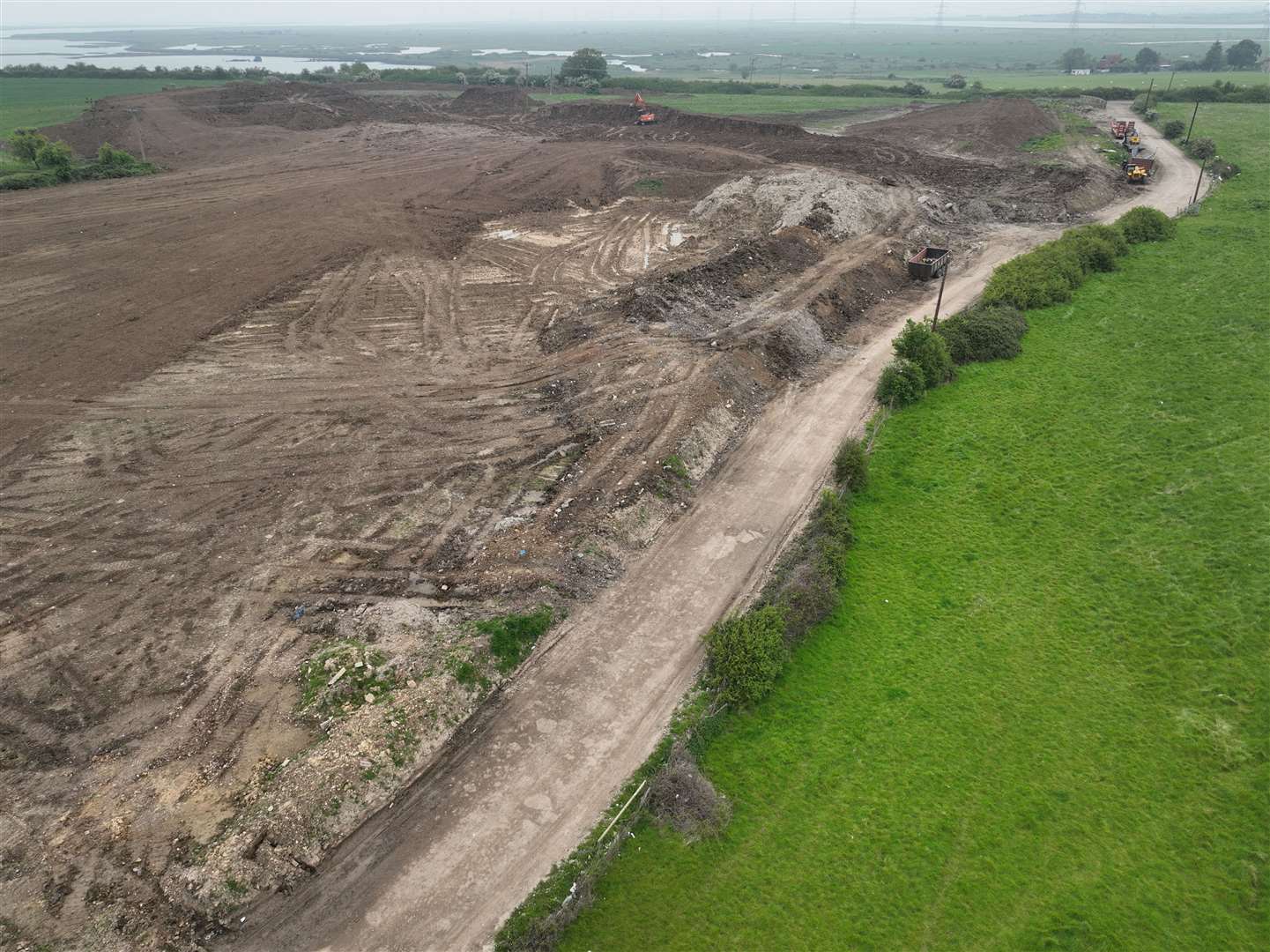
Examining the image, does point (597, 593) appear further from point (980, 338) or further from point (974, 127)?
point (974, 127)

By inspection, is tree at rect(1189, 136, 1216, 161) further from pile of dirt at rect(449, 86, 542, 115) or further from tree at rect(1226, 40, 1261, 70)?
tree at rect(1226, 40, 1261, 70)

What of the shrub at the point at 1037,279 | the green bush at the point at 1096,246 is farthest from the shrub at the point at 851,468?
the green bush at the point at 1096,246

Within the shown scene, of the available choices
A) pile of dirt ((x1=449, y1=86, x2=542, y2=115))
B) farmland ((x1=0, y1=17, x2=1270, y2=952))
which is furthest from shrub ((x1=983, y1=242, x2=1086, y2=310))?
pile of dirt ((x1=449, y1=86, x2=542, y2=115))

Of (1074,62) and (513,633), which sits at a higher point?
(1074,62)

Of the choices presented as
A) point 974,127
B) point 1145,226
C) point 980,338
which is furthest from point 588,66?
point 980,338

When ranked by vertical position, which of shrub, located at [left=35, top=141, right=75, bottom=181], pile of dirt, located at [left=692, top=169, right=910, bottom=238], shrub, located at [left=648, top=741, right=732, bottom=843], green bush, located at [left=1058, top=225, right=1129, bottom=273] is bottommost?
shrub, located at [left=648, top=741, right=732, bottom=843]

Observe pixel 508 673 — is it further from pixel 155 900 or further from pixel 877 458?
pixel 877 458

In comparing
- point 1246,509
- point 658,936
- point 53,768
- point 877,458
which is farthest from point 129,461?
point 1246,509
